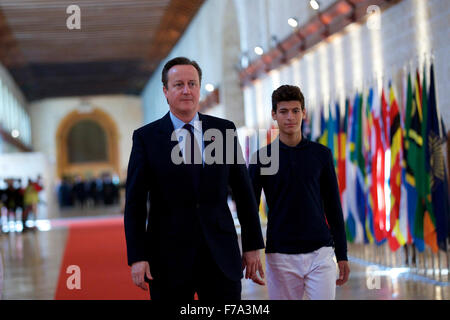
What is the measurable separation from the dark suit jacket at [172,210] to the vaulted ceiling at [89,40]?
55.8 feet

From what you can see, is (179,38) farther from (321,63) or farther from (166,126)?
(166,126)

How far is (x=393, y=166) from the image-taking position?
10.3 meters

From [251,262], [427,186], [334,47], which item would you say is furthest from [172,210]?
[334,47]

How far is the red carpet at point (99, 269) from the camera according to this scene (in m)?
9.04

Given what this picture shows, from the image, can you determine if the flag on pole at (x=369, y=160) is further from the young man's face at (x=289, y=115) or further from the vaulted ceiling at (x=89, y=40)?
the vaulted ceiling at (x=89, y=40)

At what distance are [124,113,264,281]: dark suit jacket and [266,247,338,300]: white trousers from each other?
0.57m

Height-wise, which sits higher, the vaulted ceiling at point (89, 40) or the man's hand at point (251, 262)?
the vaulted ceiling at point (89, 40)

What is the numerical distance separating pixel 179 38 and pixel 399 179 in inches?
912

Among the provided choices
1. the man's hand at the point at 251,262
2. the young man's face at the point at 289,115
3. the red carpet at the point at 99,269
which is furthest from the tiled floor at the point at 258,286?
the man's hand at the point at 251,262

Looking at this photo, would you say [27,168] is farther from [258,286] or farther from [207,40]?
[258,286]

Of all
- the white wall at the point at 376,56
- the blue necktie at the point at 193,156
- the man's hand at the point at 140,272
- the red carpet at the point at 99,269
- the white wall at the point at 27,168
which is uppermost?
the white wall at the point at 376,56

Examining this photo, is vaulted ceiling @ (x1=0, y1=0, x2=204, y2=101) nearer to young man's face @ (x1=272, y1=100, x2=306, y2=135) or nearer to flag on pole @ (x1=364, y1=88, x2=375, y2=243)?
flag on pole @ (x1=364, y1=88, x2=375, y2=243)

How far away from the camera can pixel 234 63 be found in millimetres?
24547

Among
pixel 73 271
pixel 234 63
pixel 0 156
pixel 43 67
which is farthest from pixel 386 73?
pixel 43 67
